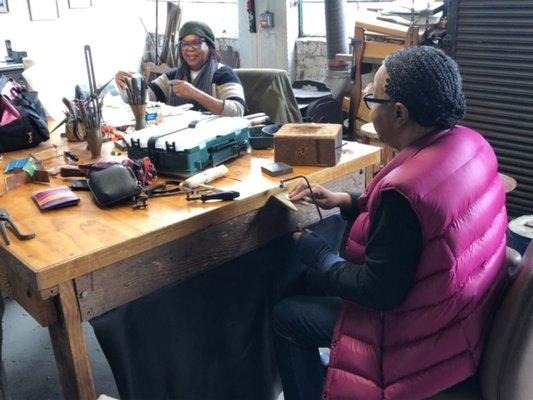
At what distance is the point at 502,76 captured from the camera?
2627 mm

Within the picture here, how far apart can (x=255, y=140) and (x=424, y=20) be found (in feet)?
5.86

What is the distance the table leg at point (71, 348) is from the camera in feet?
3.51

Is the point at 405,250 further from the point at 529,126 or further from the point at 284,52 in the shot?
the point at 284,52

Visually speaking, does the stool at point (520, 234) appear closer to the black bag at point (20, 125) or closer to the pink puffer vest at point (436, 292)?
the pink puffer vest at point (436, 292)

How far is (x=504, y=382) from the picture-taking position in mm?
1056

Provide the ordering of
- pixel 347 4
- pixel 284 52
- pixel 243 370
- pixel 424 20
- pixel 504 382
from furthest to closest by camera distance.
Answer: pixel 284 52 < pixel 347 4 < pixel 424 20 < pixel 243 370 < pixel 504 382

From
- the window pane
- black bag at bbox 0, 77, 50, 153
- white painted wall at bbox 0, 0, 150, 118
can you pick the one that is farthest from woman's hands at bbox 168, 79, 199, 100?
the window pane

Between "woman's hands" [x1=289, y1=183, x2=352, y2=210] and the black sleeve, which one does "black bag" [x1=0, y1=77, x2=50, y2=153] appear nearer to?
"woman's hands" [x1=289, y1=183, x2=352, y2=210]

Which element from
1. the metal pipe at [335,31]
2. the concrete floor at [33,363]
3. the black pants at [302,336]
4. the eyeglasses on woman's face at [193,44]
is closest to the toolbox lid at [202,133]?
the black pants at [302,336]

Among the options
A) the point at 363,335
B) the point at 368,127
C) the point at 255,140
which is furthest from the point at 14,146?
the point at 368,127

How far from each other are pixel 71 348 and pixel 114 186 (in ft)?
1.26

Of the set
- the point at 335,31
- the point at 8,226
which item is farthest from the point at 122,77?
the point at 335,31

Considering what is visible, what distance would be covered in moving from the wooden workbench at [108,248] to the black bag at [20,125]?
45cm

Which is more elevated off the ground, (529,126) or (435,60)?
(435,60)
